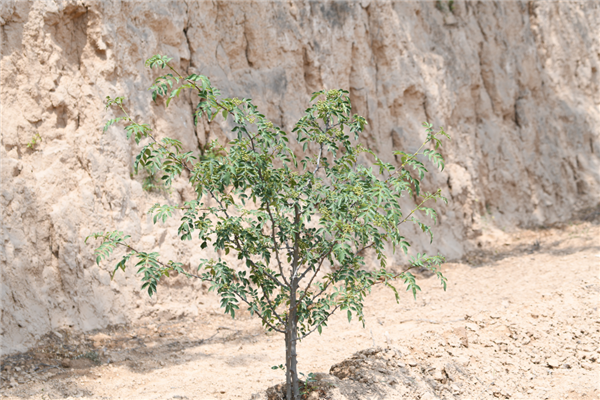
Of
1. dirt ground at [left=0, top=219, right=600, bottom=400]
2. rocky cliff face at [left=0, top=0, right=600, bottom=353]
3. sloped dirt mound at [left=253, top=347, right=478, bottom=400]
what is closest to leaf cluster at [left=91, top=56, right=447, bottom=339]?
sloped dirt mound at [left=253, top=347, right=478, bottom=400]

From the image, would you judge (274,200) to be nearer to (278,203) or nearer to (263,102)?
(278,203)

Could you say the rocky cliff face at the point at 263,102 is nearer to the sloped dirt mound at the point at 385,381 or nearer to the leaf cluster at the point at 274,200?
the sloped dirt mound at the point at 385,381

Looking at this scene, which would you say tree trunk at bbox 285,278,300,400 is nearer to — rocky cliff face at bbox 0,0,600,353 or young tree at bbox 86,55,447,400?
young tree at bbox 86,55,447,400

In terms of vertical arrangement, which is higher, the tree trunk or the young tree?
the young tree

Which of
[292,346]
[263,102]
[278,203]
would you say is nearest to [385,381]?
[292,346]

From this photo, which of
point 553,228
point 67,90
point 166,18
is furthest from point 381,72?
point 67,90

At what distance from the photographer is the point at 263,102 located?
909 cm

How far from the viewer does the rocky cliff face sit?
6734mm

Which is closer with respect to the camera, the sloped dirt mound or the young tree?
the young tree

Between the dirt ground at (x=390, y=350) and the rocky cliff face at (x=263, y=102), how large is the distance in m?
0.51

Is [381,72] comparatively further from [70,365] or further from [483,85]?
[70,365]

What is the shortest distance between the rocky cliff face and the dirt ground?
0.51 m

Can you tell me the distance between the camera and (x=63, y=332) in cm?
634

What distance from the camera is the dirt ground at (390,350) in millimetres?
5309
